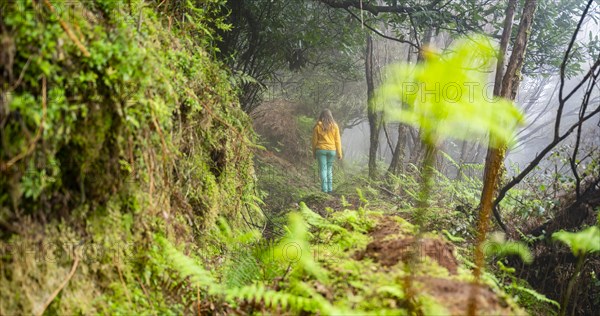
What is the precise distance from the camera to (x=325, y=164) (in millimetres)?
9180

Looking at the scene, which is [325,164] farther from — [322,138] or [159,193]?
[159,193]

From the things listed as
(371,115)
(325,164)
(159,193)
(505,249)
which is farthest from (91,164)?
(371,115)

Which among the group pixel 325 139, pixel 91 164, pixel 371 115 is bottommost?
pixel 325 139

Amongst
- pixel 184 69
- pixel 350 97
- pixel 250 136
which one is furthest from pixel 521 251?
pixel 350 97

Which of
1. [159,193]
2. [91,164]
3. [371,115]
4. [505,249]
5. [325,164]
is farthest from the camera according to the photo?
[371,115]

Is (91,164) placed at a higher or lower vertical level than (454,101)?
lower

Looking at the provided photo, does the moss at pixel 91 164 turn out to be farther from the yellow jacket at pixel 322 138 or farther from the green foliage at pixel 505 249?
the yellow jacket at pixel 322 138

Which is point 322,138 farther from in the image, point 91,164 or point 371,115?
point 91,164

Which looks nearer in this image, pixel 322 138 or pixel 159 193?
pixel 159 193

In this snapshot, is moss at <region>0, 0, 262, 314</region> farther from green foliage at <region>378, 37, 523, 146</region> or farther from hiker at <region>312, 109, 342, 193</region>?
hiker at <region>312, 109, 342, 193</region>

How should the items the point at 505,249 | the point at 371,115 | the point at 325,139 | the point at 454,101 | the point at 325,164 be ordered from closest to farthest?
the point at 454,101
the point at 505,249
the point at 325,139
the point at 325,164
the point at 371,115

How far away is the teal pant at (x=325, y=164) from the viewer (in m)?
9.03

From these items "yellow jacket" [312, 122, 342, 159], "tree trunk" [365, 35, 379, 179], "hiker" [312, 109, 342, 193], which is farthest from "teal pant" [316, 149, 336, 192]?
"tree trunk" [365, 35, 379, 179]

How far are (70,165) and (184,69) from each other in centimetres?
147
